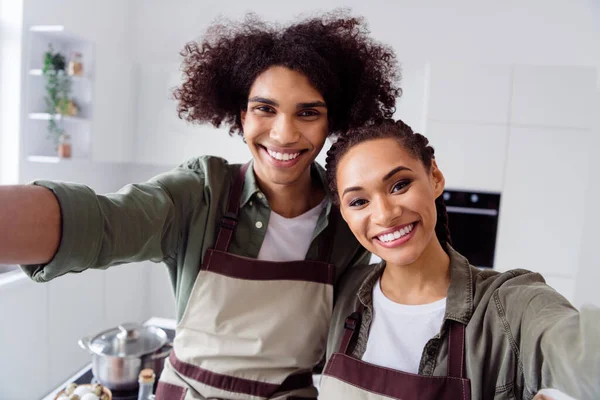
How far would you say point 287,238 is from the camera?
1192 millimetres


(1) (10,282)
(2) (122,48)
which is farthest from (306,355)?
(2) (122,48)

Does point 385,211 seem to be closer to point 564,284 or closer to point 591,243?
point 564,284

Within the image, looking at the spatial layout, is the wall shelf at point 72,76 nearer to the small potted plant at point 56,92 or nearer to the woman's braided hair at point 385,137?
the small potted plant at point 56,92

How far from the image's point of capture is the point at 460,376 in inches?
34.2

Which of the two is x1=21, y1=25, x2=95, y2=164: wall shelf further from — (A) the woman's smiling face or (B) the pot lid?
(A) the woman's smiling face

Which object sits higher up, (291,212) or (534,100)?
(534,100)

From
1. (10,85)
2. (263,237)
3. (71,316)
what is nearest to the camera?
(263,237)

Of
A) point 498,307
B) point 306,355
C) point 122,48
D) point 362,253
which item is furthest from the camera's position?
point 122,48

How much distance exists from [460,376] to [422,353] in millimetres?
87

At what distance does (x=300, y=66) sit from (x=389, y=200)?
1.37 ft

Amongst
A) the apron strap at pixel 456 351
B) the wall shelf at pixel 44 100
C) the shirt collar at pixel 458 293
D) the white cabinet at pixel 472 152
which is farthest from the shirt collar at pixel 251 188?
the wall shelf at pixel 44 100

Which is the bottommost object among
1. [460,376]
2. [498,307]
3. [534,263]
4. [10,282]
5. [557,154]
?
[10,282]

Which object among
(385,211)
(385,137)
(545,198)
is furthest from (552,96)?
(385,211)

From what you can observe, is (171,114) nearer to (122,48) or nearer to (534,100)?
(122,48)
